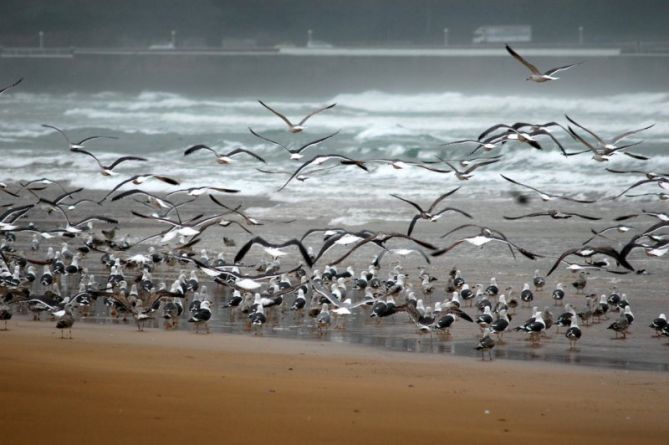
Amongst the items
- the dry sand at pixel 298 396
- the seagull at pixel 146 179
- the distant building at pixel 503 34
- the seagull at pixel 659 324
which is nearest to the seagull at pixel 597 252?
the seagull at pixel 659 324

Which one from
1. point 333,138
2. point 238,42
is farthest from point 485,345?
point 238,42

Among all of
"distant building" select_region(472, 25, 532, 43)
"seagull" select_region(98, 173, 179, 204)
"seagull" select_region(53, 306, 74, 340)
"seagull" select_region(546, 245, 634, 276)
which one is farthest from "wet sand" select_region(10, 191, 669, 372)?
"distant building" select_region(472, 25, 532, 43)

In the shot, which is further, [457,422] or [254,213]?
[254,213]

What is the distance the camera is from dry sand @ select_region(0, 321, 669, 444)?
21.6 feet

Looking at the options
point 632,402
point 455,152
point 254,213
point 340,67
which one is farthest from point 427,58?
point 632,402

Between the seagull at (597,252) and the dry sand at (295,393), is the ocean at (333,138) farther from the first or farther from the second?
the dry sand at (295,393)

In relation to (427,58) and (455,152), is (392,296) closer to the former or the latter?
(455,152)

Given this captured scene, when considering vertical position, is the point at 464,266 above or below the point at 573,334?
above

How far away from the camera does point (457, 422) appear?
7.00 m

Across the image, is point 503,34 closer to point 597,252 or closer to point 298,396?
point 597,252

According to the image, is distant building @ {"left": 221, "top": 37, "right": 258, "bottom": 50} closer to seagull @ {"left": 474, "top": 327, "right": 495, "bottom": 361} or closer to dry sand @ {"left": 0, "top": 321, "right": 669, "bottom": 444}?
seagull @ {"left": 474, "top": 327, "right": 495, "bottom": 361}

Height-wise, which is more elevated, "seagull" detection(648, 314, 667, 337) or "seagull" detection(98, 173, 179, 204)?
"seagull" detection(98, 173, 179, 204)

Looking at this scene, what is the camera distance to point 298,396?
24.6ft

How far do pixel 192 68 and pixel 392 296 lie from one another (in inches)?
1825
